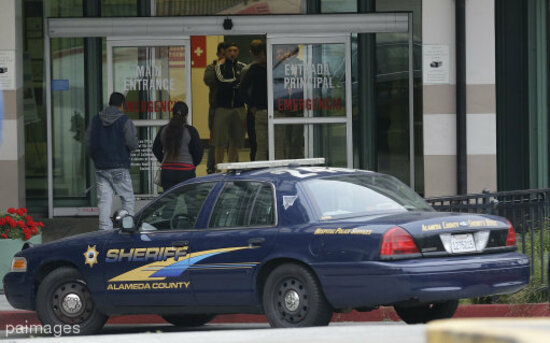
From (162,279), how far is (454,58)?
7068mm

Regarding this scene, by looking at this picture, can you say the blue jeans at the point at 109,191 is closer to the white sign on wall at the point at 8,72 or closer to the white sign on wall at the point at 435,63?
the white sign on wall at the point at 8,72

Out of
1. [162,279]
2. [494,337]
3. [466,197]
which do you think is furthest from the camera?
[466,197]

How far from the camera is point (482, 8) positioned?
16203mm

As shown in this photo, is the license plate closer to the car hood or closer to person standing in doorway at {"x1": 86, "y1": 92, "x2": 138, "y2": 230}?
the car hood

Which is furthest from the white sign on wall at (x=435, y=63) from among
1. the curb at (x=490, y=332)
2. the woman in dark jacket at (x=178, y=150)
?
A: the curb at (x=490, y=332)

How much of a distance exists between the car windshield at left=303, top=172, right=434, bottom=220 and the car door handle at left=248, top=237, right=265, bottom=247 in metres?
0.55

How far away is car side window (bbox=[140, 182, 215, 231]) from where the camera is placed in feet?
35.7

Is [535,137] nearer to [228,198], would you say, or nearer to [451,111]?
[451,111]

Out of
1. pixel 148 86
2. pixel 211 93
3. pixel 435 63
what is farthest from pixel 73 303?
pixel 211 93

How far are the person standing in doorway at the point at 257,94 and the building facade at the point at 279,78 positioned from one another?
19 cm

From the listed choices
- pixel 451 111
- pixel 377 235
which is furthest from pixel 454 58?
pixel 377 235

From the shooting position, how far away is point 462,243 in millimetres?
9844

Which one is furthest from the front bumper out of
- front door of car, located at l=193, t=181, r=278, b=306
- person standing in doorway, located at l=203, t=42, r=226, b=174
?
person standing in doorway, located at l=203, t=42, r=226, b=174

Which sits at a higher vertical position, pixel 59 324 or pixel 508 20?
pixel 508 20
